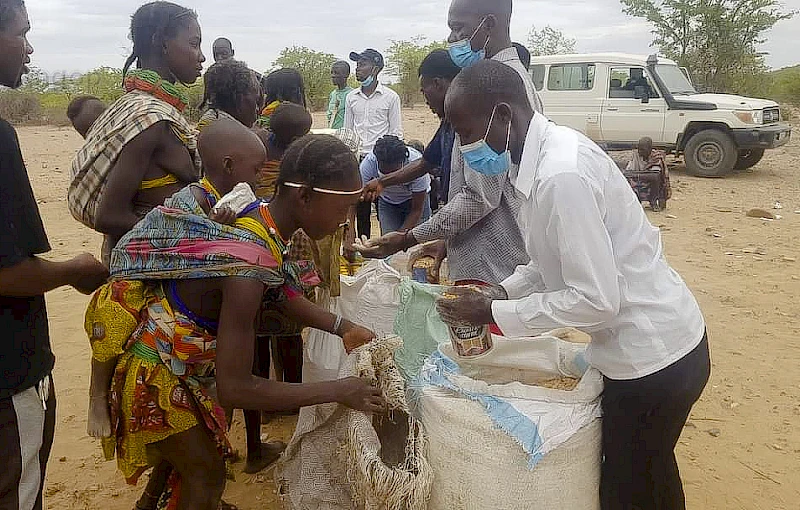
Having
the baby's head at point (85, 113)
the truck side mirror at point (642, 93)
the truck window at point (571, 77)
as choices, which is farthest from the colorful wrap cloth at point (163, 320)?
the truck window at point (571, 77)

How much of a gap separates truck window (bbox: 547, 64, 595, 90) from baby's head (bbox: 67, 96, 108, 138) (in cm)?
835

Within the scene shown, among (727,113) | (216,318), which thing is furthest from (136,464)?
(727,113)

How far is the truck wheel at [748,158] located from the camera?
1080 centimetres

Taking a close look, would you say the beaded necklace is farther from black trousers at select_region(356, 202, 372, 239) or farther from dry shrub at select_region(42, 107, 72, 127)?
dry shrub at select_region(42, 107, 72, 127)

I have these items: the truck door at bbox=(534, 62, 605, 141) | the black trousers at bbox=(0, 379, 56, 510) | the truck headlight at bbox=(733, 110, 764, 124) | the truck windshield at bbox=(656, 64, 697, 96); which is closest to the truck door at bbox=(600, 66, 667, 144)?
the truck door at bbox=(534, 62, 605, 141)

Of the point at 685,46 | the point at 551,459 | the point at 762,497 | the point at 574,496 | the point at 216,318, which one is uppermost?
the point at 685,46

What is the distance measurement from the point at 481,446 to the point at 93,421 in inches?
43.2

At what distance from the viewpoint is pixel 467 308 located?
1.93 meters

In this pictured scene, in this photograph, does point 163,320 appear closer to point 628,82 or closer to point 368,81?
point 368,81

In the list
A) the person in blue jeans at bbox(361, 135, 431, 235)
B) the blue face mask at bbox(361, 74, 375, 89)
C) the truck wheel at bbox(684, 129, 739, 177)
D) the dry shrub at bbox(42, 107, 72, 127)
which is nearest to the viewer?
the person in blue jeans at bbox(361, 135, 431, 235)

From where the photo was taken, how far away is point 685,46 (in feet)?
50.5

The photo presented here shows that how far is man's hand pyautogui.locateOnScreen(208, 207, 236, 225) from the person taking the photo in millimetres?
1822

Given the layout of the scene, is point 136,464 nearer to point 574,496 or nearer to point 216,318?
point 216,318

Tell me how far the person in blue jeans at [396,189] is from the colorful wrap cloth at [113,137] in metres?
1.99
